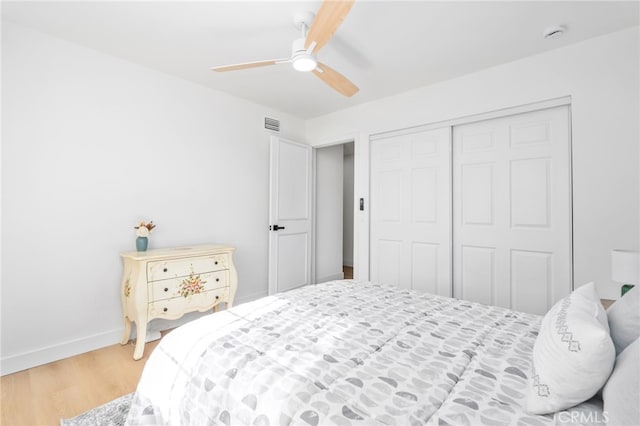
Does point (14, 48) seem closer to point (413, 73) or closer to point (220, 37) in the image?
point (220, 37)

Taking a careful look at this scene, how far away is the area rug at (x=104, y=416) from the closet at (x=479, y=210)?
263 cm

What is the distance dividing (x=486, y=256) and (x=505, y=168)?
2.73ft

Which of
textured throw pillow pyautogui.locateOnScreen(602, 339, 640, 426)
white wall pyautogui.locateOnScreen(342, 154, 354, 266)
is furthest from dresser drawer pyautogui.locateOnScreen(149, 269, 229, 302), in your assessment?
white wall pyautogui.locateOnScreen(342, 154, 354, 266)

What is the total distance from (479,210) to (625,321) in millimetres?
2034

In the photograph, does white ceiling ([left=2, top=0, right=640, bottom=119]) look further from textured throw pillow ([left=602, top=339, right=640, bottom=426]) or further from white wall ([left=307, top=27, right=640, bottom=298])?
textured throw pillow ([left=602, top=339, right=640, bottom=426])

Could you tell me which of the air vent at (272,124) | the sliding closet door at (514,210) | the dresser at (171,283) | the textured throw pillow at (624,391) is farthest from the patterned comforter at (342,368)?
the air vent at (272,124)

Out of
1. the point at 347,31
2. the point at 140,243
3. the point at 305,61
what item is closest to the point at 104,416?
the point at 140,243

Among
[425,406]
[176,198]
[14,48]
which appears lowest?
[425,406]

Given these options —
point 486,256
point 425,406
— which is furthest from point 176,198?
point 486,256

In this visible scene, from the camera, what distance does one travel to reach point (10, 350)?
2.09 m

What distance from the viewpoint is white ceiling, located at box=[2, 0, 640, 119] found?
1933 mm

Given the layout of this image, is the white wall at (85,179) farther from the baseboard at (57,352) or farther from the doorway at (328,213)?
the doorway at (328,213)

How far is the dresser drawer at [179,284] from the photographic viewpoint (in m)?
2.37

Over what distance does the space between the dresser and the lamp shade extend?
9.09ft
